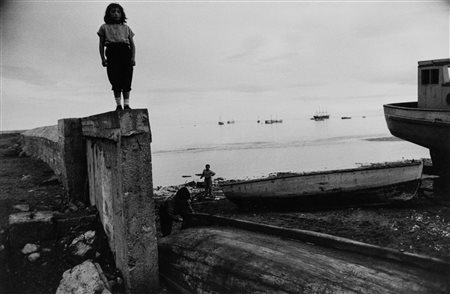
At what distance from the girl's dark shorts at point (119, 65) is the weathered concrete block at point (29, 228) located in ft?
8.41

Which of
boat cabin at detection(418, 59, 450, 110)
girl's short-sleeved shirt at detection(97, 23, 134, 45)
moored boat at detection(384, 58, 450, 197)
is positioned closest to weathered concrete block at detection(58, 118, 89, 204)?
girl's short-sleeved shirt at detection(97, 23, 134, 45)

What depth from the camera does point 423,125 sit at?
501 inches

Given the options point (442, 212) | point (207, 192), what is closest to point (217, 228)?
point (442, 212)

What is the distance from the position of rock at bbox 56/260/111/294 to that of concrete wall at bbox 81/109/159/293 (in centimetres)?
39

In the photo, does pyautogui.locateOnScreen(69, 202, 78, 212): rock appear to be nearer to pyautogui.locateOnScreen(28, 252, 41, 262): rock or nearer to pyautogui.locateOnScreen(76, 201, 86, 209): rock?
pyautogui.locateOnScreen(76, 201, 86, 209): rock

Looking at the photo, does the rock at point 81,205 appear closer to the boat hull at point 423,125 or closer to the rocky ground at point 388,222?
the rocky ground at point 388,222

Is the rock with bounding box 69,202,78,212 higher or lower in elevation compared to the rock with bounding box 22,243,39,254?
higher

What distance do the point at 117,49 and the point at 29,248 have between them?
3500mm

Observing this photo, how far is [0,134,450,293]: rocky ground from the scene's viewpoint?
5.21 m

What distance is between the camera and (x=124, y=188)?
4.93m

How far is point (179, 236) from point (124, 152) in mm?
2462

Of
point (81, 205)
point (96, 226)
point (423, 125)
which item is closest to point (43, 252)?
point (96, 226)

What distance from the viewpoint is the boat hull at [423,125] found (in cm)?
1194

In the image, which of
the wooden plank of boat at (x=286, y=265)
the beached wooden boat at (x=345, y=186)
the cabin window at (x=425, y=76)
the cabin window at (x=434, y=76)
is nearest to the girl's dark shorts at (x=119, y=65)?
the wooden plank of boat at (x=286, y=265)
